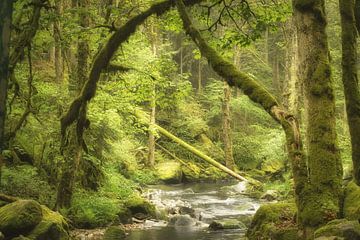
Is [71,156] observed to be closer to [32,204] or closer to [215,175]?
[32,204]

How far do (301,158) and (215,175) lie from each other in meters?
21.9

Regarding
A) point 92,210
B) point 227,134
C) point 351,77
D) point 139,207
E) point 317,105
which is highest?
point 351,77

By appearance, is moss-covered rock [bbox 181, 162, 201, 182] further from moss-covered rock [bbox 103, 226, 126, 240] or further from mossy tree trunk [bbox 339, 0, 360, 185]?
mossy tree trunk [bbox 339, 0, 360, 185]

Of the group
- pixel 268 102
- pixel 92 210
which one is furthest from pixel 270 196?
pixel 268 102

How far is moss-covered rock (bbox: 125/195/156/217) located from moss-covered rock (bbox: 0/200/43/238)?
5.77m

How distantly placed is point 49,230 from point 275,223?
187 inches

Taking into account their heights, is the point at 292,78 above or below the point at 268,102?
above

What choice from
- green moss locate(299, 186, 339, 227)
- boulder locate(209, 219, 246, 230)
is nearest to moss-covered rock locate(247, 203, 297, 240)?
green moss locate(299, 186, 339, 227)

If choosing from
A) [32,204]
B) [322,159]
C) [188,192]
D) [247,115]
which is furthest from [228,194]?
[247,115]

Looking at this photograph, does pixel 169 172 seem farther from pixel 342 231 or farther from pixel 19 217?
pixel 342 231

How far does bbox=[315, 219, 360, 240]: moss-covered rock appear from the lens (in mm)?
5766

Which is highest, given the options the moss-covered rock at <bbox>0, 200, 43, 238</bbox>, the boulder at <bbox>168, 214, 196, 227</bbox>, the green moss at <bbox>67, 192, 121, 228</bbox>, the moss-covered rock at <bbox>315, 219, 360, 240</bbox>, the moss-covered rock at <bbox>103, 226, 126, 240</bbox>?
the moss-covered rock at <bbox>315, 219, 360, 240</bbox>

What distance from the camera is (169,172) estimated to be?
87.5 ft

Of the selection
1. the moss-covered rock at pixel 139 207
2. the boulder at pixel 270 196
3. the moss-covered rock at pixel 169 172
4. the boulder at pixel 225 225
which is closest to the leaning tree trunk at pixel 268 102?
the boulder at pixel 225 225
